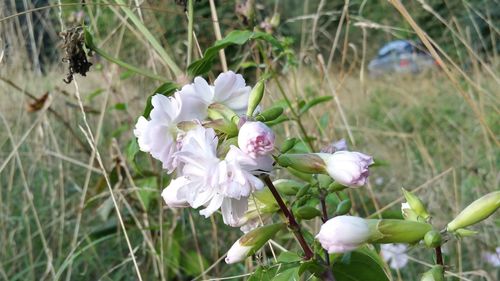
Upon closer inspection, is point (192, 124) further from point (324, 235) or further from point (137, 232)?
point (137, 232)

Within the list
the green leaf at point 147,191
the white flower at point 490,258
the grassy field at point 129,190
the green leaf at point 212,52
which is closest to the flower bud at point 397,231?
the green leaf at point 212,52

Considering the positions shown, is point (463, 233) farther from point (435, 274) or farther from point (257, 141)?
point (257, 141)

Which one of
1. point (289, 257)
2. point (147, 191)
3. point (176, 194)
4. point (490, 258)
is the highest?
point (176, 194)

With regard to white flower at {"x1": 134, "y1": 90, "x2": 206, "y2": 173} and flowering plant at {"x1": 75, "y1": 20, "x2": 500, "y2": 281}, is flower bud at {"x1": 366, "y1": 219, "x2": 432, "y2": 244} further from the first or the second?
white flower at {"x1": 134, "y1": 90, "x2": 206, "y2": 173}

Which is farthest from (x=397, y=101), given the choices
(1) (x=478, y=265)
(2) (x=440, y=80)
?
(1) (x=478, y=265)

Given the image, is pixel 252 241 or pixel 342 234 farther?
pixel 252 241

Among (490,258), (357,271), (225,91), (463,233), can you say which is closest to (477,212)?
(463,233)

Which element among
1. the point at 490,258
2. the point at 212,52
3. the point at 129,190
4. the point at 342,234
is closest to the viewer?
the point at 342,234
